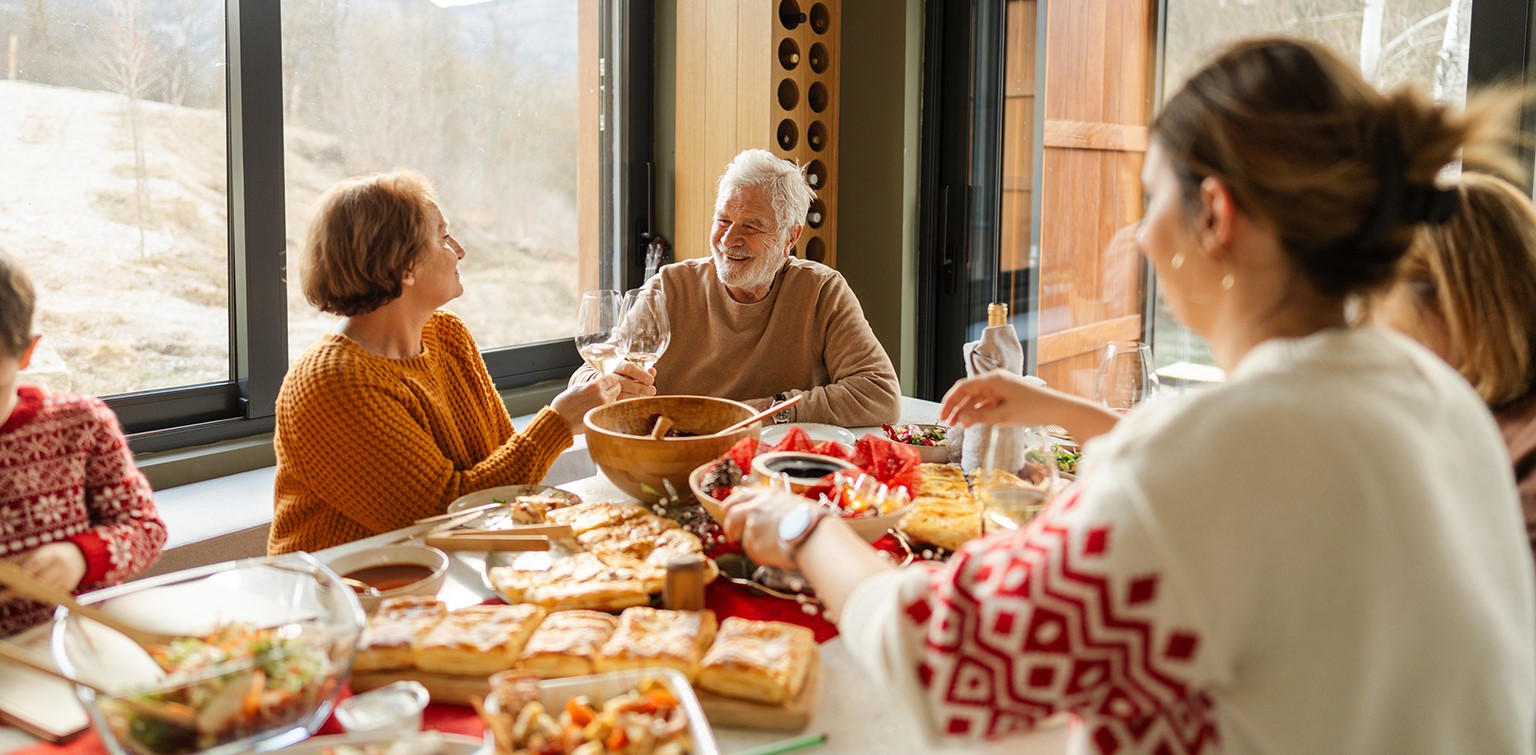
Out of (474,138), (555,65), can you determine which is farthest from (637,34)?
(474,138)

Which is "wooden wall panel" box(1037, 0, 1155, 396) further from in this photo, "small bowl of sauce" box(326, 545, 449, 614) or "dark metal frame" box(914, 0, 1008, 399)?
"small bowl of sauce" box(326, 545, 449, 614)

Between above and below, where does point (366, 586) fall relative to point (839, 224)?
below

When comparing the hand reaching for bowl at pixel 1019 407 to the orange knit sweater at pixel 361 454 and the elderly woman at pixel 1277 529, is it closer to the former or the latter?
the elderly woman at pixel 1277 529

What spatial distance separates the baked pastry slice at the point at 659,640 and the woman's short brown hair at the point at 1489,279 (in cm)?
93

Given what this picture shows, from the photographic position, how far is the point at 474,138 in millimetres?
3438

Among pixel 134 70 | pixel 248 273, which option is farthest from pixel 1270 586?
pixel 134 70

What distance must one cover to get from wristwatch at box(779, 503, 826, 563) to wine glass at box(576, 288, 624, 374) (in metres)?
0.99

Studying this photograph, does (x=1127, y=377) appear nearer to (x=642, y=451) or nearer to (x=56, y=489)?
(x=642, y=451)

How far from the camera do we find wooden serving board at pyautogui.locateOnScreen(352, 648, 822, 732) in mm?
1082

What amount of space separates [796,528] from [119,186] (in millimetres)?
2240

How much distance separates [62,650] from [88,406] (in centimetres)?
68

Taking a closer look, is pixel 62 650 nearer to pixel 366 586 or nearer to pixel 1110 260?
pixel 366 586

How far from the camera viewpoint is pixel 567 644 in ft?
3.83

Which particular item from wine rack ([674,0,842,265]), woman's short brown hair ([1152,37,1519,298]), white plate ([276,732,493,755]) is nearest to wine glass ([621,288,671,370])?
white plate ([276,732,493,755])
